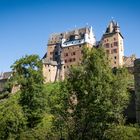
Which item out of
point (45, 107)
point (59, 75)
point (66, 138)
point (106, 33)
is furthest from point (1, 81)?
point (66, 138)

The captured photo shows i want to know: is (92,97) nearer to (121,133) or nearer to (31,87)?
(121,133)

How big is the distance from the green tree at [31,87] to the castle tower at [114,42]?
153ft

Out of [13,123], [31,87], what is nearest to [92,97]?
[13,123]

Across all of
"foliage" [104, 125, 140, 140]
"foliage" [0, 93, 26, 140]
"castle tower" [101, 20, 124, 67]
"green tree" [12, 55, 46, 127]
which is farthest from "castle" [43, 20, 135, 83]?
"foliage" [104, 125, 140, 140]

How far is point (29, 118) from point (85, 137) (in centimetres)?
2083

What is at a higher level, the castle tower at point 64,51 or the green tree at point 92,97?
the castle tower at point 64,51

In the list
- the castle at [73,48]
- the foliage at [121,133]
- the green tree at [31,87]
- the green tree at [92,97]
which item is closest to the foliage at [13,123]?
the green tree at [31,87]

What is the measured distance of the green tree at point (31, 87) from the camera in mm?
55500

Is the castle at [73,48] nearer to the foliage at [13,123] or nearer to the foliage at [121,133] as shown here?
the foliage at [13,123]

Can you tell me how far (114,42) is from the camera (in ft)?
346

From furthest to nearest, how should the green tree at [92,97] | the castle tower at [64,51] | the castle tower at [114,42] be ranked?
1. the castle tower at [64,51]
2. the castle tower at [114,42]
3. the green tree at [92,97]

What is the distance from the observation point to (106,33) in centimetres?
10850

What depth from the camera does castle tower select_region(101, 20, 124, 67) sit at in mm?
103188

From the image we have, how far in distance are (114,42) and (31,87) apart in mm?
53405
